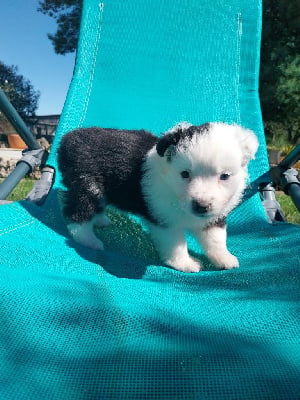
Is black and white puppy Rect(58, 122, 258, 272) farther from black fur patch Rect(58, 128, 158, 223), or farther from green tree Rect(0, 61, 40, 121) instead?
green tree Rect(0, 61, 40, 121)

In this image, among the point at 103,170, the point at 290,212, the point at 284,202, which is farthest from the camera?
the point at 284,202

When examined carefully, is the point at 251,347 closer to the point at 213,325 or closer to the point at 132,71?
the point at 213,325

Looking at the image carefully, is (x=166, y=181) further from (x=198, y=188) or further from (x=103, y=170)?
(x=103, y=170)

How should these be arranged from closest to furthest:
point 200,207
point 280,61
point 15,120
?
point 200,207 < point 15,120 < point 280,61

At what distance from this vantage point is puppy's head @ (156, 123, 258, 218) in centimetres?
147

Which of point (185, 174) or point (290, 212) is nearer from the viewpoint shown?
point (185, 174)

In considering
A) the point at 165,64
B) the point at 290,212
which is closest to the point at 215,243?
the point at 165,64

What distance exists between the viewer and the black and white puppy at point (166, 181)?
→ 1.49m

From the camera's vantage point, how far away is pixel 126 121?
2785 millimetres

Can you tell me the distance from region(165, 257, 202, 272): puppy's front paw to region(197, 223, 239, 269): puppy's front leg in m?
0.08

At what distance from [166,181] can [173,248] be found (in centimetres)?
29

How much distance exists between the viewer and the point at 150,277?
161 centimetres

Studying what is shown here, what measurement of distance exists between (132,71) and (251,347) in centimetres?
239

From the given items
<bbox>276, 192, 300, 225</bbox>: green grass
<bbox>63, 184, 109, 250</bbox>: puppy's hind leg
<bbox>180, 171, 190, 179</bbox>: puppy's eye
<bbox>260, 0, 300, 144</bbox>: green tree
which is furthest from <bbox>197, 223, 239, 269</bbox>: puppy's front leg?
<bbox>260, 0, 300, 144</bbox>: green tree
